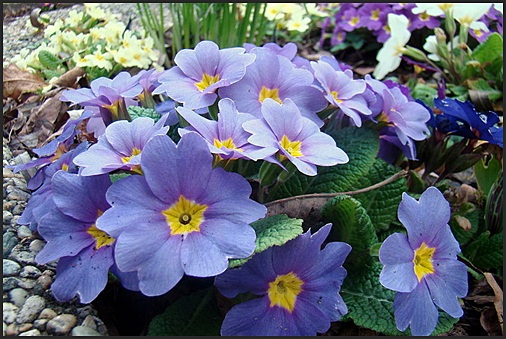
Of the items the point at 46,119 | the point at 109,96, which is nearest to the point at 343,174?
the point at 109,96

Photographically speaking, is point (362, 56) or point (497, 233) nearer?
point (497, 233)

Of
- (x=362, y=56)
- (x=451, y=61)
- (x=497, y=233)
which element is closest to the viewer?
(x=497, y=233)

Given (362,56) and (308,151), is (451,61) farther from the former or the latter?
(308,151)

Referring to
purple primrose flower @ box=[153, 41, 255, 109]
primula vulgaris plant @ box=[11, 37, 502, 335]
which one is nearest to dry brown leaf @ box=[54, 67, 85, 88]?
primula vulgaris plant @ box=[11, 37, 502, 335]

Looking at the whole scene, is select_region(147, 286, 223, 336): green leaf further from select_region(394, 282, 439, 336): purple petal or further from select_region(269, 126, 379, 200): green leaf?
select_region(394, 282, 439, 336): purple petal

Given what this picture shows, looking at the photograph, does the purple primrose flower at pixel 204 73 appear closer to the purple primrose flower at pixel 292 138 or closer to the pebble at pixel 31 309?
the purple primrose flower at pixel 292 138

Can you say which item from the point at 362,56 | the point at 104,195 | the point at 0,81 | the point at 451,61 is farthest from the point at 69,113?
the point at 362,56

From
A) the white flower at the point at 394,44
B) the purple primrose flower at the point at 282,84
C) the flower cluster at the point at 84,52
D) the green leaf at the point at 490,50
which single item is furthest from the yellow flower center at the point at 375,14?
the purple primrose flower at the point at 282,84
